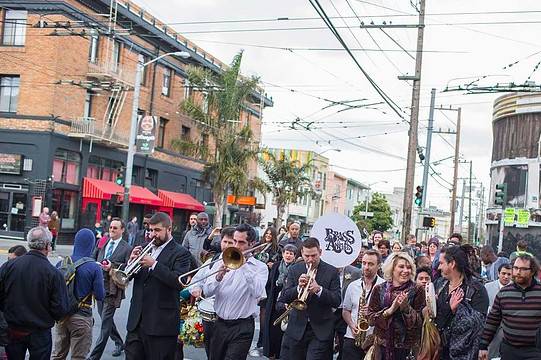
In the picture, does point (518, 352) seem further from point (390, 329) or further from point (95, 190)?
point (95, 190)

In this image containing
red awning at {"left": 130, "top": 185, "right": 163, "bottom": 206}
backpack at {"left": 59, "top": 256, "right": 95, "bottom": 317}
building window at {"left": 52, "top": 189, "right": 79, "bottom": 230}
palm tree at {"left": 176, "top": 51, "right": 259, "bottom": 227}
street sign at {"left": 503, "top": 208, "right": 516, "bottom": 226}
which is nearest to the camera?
backpack at {"left": 59, "top": 256, "right": 95, "bottom": 317}

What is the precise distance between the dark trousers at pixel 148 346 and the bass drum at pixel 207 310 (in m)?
0.52

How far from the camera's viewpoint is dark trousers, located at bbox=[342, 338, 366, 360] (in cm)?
724

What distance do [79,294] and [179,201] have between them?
112ft

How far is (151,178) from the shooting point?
133ft

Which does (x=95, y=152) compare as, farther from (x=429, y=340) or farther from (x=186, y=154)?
(x=429, y=340)

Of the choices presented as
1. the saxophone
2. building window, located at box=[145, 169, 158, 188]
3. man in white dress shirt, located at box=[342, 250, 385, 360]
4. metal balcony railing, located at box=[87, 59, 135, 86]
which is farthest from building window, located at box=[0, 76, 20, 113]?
the saxophone

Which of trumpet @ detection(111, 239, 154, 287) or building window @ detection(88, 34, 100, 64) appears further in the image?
building window @ detection(88, 34, 100, 64)

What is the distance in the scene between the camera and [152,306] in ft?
21.2

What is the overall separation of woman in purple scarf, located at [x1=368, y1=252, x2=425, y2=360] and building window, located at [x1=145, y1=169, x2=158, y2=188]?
112 ft

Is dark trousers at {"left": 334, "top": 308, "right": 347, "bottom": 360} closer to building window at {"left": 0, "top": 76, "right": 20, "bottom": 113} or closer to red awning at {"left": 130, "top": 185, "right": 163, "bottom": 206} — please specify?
building window at {"left": 0, "top": 76, "right": 20, "bottom": 113}

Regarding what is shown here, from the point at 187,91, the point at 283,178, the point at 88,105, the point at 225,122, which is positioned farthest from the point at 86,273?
the point at 283,178

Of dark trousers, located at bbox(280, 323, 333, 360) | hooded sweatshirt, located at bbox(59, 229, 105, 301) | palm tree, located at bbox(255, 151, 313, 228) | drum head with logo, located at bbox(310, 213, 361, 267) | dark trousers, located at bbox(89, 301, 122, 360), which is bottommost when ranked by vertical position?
dark trousers, located at bbox(89, 301, 122, 360)

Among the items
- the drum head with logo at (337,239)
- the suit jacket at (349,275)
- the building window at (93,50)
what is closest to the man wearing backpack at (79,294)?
the drum head with logo at (337,239)
